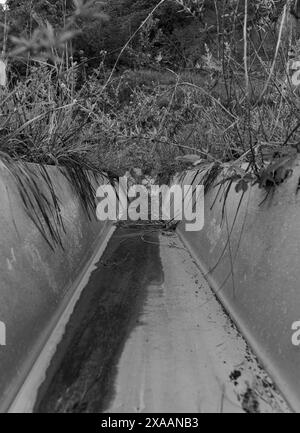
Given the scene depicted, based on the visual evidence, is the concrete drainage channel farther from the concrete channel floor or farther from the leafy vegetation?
the leafy vegetation

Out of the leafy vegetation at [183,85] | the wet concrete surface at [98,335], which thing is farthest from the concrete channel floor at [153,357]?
the leafy vegetation at [183,85]

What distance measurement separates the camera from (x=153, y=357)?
101cm

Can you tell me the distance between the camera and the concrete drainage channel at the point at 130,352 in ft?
2.74

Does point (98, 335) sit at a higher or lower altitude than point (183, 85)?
lower

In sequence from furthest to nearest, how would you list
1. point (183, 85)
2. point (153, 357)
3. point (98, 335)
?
1. point (183, 85)
2. point (98, 335)
3. point (153, 357)

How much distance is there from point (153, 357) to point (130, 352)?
6cm

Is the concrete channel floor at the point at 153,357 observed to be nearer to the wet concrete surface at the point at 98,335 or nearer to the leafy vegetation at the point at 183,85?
the wet concrete surface at the point at 98,335

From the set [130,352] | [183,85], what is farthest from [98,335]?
[183,85]

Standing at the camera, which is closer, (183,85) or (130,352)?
(130,352)

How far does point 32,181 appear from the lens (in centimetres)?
139

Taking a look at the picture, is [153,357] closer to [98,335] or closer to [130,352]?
[130,352]

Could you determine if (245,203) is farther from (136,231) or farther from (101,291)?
(136,231)

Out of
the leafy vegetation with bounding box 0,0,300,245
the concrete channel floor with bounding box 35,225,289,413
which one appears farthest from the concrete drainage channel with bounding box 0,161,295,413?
the leafy vegetation with bounding box 0,0,300,245

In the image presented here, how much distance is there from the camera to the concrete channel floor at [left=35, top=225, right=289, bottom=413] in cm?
83
